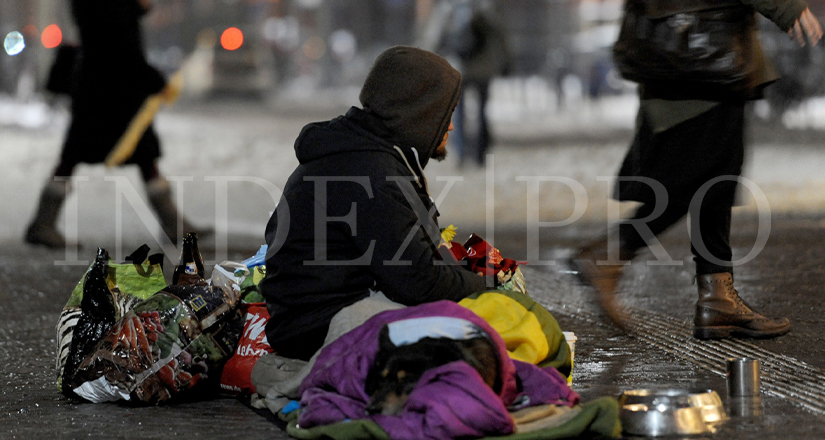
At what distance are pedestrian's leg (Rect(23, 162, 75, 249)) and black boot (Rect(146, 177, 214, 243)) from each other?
586 mm

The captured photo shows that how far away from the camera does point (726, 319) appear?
467 centimetres

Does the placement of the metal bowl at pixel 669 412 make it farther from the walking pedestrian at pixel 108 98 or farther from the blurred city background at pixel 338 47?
the blurred city background at pixel 338 47

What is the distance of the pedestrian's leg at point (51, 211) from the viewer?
317 inches

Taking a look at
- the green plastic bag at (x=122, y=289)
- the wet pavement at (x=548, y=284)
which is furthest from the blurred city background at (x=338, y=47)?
the green plastic bag at (x=122, y=289)

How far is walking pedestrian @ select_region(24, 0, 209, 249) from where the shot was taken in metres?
8.20

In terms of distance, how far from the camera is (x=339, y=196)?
140 inches

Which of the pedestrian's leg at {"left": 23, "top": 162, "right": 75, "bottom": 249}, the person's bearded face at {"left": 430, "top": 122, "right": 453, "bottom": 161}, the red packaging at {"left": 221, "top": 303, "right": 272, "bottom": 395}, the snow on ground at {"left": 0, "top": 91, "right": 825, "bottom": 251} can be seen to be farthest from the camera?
the snow on ground at {"left": 0, "top": 91, "right": 825, "bottom": 251}

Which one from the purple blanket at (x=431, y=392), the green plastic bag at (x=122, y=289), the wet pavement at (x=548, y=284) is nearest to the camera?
the purple blanket at (x=431, y=392)

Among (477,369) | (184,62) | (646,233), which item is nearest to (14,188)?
(646,233)

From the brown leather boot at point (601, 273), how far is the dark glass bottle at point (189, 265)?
155cm

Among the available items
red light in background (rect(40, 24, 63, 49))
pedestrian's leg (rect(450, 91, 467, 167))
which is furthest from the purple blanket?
red light in background (rect(40, 24, 63, 49))

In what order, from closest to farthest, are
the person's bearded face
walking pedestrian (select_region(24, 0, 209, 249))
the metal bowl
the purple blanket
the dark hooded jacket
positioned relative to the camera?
the purple blanket → the metal bowl → the dark hooded jacket → the person's bearded face → walking pedestrian (select_region(24, 0, 209, 249))

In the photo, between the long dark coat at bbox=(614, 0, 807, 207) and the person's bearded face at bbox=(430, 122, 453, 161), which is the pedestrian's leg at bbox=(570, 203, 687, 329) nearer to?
the long dark coat at bbox=(614, 0, 807, 207)

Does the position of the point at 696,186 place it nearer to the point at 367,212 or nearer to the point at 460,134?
the point at 367,212
